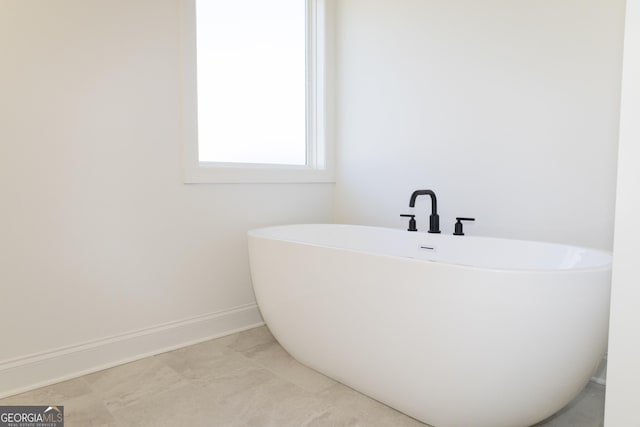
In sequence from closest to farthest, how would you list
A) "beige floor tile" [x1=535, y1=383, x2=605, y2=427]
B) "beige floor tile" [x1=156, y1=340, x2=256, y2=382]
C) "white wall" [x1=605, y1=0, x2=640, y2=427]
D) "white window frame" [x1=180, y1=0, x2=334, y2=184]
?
"white wall" [x1=605, y1=0, x2=640, y2=427] < "beige floor tile" [x1=535, y1=383, x2=605, y2=427] < "beige floor tile" [x1=156, y1=340, x2=256, y2=382] < "white window frame" [x1=180, y1=0, x2=334, y2=184]

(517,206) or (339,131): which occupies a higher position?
(339,131)

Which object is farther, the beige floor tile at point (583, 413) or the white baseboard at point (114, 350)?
the white baseboard at point (114, 350)

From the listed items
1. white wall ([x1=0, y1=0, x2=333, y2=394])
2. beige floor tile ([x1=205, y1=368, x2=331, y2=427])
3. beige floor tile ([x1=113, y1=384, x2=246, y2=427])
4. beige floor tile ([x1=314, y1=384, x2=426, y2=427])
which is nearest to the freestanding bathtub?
beige floor tile ([x1=314, y1=384, x2=426, y2=427])

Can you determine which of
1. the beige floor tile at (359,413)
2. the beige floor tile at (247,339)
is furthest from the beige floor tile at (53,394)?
the beige floor tile at (359,413)

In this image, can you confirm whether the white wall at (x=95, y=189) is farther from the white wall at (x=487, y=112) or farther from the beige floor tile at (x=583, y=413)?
the beige floor tile at (x=583, y=413)

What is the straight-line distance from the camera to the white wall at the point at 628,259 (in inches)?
31.4

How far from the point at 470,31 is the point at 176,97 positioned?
1.60 meters

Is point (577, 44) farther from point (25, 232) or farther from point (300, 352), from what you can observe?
point (25, 232)

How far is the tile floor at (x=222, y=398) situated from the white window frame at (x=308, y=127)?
1.01 metres

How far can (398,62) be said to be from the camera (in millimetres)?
2520

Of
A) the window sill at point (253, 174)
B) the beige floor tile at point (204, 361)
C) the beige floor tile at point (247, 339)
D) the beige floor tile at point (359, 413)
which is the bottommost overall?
the beige floor tile at point (247, 339)

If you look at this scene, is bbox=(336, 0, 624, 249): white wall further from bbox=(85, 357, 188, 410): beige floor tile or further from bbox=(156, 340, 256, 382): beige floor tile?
bbox=(85, 357, 188, 410): beige floor tile

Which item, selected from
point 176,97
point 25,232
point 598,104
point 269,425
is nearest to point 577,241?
point 598,104

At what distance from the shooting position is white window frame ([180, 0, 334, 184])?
221 cm
